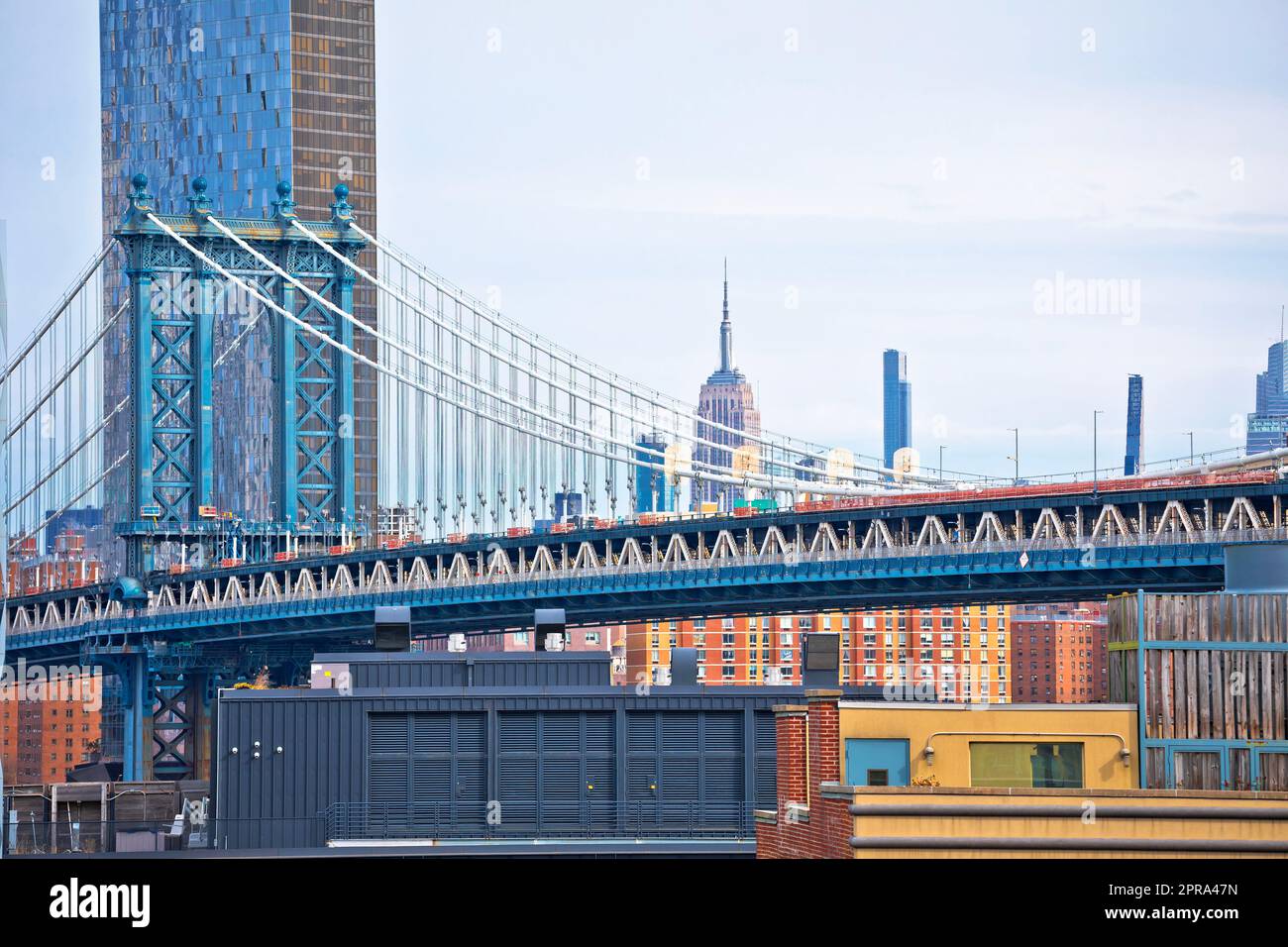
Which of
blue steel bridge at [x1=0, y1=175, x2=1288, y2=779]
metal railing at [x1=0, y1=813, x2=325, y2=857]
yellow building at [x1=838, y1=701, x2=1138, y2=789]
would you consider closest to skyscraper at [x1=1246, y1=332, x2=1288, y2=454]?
blue steel bridge at [x1=0, y1=175, x2=1288, y2=779]

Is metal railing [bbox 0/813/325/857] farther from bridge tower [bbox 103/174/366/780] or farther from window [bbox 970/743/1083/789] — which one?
bridge tower [bbox 103/174/366/780]

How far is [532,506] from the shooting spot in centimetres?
12469

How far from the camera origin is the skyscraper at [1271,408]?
484ft

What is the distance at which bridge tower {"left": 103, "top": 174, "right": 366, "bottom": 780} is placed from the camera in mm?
117500

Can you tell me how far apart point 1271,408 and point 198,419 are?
8185 cm

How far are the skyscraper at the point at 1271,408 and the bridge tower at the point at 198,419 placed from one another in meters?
50.4

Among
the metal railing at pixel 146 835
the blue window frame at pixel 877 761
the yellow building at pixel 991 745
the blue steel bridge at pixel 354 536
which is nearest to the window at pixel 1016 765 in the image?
the yellow building at pixel 991 745

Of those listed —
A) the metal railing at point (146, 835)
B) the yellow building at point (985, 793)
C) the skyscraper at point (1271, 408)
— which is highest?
the skyscraper at point (1271, 408)

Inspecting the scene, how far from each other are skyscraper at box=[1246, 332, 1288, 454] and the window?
109 m

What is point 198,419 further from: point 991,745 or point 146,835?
point 991,745

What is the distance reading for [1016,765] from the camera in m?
27.7

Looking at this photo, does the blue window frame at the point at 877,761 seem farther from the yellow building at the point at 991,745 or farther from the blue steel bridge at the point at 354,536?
the blue steel bridge at the point at 354,536
